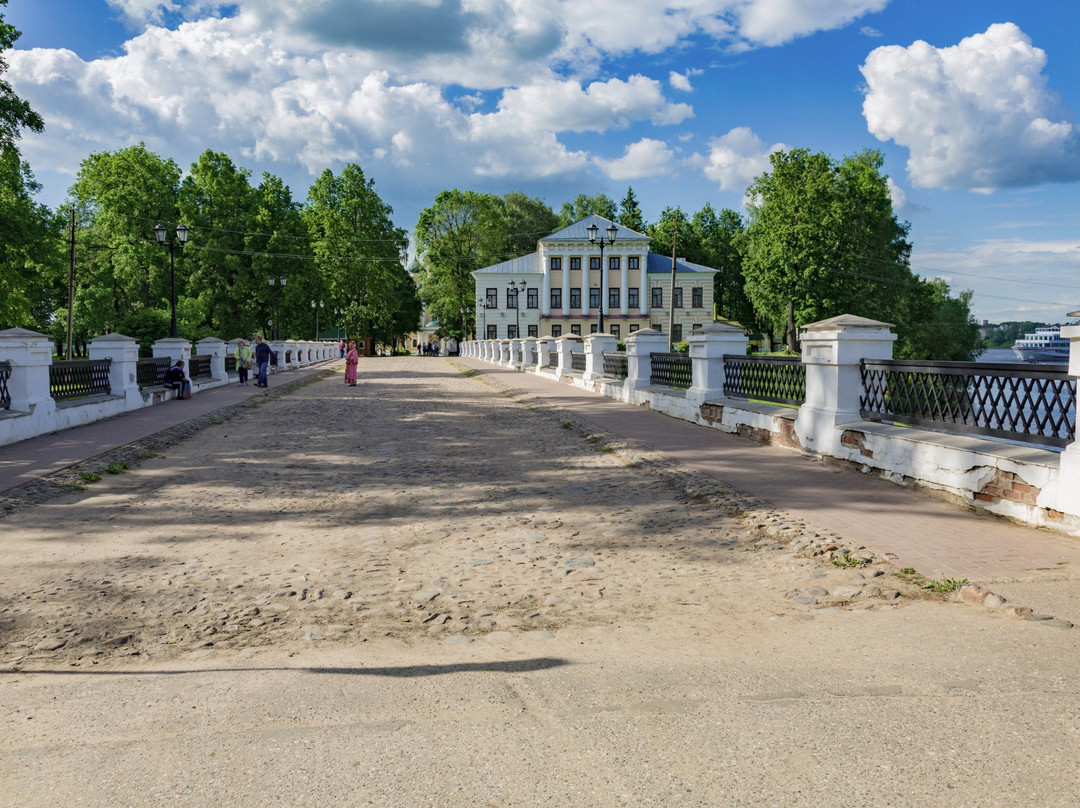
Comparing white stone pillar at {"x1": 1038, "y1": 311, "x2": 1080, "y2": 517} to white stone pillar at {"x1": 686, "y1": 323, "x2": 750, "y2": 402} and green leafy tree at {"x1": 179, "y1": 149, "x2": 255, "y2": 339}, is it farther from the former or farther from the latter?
green leafy tree at {"x1": 179, "y1": 149, "x2": 255, "y2": 339}

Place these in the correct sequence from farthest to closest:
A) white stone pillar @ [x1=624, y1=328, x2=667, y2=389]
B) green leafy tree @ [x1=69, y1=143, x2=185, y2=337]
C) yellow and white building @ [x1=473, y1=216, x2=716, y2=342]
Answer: yellow and white building @ [x1=473, y1=216, x2=716, y2=342] < green leafy tree @ [x1=69, y1=143, x2=185, y2=337] < white stone pillar @ [x1=624, y1=328, x2=667, y2=389]

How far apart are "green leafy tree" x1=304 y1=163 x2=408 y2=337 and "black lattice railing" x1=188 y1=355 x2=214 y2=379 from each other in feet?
127

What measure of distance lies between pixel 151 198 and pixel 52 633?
5035cm

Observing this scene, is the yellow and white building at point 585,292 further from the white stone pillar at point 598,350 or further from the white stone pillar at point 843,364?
the white stone pillar at point 843,364

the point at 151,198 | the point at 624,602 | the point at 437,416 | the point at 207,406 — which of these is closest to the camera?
the point at 624,602

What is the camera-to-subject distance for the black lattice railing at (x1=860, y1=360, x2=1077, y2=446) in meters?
6.54

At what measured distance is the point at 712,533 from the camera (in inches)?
246

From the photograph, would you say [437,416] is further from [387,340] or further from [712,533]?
[387,340]

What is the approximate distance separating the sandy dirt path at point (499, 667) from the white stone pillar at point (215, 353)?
2014 cm

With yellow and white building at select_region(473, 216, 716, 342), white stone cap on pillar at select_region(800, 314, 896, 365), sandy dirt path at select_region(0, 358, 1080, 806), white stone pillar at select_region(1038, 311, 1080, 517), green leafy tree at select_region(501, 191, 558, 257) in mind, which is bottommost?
sandy dirt path at select_region(0, 358, 1080, 806)

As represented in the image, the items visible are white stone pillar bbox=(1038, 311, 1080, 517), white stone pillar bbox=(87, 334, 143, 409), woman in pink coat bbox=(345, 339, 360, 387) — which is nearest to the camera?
white stone pillar bbox=(1038, 311, 1080, 517)

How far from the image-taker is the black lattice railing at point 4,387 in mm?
11945

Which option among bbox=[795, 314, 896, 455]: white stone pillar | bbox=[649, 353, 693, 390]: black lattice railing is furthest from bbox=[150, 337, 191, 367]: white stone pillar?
bbox=[795, 314, 896, 455]: white stone pillar

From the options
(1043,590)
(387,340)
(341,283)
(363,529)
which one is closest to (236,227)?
(341,283)
